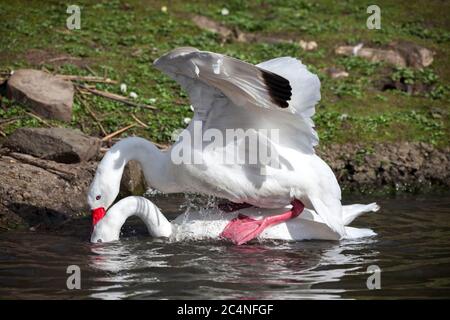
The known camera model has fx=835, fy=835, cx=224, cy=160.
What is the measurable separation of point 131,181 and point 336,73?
4218 mm

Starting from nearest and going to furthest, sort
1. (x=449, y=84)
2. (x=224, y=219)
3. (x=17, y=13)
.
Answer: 1. (x=224, y=219)
2. (x=449, y=84)
3. (x=17, y=13)

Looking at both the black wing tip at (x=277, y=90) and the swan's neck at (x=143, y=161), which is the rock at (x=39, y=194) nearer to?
the swan's neck at (x=143, y=161)

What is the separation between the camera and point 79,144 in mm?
9617

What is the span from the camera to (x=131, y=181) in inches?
384

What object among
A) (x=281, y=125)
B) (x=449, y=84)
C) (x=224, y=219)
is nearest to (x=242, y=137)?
(x=281, y=125)

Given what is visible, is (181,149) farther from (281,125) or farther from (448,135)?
(448,135)

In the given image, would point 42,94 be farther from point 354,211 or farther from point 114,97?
point 354,211

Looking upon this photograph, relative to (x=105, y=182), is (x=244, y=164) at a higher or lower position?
higher

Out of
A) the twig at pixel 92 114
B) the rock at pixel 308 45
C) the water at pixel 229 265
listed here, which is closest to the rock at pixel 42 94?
the twig at pixel 92 114

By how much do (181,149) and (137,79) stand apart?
4.04 metres

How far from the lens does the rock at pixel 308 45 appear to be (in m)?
13.3

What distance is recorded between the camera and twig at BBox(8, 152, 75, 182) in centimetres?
939

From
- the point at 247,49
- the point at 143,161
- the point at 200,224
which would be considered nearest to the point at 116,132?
the point at 143,161
